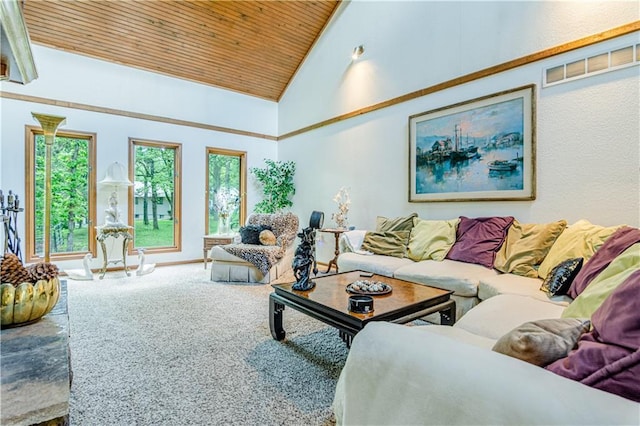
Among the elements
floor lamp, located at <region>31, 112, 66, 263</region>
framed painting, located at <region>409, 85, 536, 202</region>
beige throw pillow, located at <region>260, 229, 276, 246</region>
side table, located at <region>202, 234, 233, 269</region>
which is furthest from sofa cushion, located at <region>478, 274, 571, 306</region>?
floor lamp, located at <region>31, 112, 66, 263</region>

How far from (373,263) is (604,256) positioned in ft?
6.19

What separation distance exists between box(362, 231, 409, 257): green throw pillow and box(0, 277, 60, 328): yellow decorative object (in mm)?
3125

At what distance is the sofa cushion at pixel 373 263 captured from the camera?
328cm

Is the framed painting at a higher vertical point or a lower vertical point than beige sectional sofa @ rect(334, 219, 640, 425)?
higher

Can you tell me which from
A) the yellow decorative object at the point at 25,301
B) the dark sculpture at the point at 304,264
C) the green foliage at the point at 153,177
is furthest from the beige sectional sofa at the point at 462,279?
the green foliage at the point at 153,177

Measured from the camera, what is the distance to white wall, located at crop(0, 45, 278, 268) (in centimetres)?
438

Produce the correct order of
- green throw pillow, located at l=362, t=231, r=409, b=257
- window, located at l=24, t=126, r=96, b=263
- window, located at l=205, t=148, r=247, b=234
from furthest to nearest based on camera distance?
window, located at l=205, t=148, r=247, b=234 → window, located at l=24, t=126, r=96, b=263 → green throw pillow, located at l=362, t=231, r=409, b=257

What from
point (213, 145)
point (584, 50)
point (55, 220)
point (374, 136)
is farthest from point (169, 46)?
point (584, 50)

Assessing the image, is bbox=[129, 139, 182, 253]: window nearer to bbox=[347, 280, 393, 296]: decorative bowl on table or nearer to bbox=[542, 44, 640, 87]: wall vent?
bbox=[347, 280, 393, 296]: decorative bowl on table

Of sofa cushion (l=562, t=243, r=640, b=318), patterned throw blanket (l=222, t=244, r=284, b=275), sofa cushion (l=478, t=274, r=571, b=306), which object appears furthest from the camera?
patterned throw blanket (l=222, t=244, r=284, b=275)

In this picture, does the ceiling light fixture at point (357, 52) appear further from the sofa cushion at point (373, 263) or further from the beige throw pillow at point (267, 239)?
the sofa cushion at point (373, 263)

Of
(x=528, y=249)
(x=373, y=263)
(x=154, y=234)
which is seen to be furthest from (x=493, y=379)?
(x=154, y=234)

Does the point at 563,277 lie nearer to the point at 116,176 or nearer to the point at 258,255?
the point at 258,255

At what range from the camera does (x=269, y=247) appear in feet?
15.0
